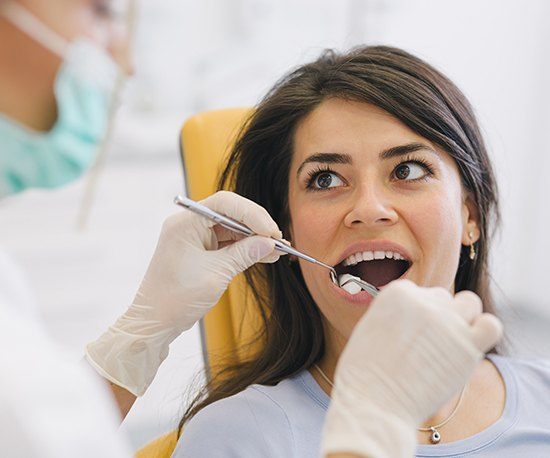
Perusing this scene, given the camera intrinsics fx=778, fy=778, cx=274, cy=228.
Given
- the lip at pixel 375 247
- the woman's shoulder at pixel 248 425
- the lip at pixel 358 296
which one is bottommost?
the woman's shoulder at pixel 248 425

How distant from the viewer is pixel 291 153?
1.49 m

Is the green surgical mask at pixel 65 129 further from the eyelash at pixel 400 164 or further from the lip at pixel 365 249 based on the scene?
the lip at pixel 365 249

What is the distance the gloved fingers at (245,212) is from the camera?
1.31m

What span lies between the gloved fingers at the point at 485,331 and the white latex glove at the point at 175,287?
0.47 m

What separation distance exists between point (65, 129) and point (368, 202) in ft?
3.96

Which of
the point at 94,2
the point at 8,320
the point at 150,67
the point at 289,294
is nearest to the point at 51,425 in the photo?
the point at 8,320

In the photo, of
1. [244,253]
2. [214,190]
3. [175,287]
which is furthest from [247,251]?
[214,190]

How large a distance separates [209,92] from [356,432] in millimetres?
2546

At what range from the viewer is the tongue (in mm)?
1471

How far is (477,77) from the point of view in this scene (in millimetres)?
3910

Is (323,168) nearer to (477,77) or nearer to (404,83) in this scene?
(404,83)

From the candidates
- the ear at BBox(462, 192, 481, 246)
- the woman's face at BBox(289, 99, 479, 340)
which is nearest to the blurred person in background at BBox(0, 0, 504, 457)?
the woman's face at BBox(289, 99, 479, 340)

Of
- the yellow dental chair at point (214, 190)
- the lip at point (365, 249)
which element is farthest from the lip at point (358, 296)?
the yellow dental chair at point (214, 190)

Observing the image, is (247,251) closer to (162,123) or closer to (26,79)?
(26,79)
